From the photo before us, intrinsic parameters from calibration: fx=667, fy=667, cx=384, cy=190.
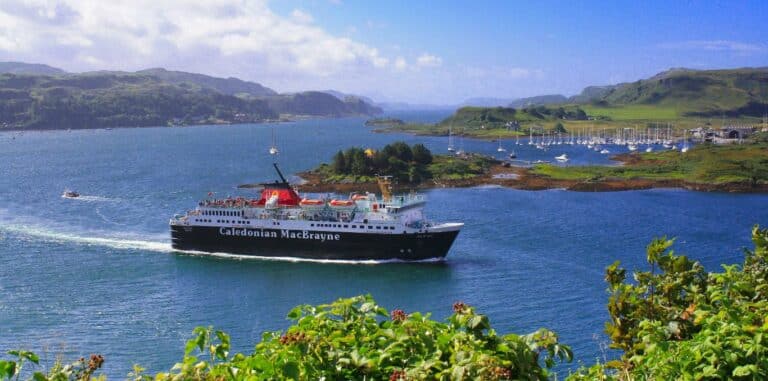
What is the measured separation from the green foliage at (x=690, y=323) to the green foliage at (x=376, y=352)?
1541 millimetres

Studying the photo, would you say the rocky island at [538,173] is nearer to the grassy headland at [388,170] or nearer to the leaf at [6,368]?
the grassy headland at [388,170]

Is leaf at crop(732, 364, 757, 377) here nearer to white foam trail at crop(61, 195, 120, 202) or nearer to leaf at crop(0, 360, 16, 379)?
leaf at crop(0, 360, 16, 379)

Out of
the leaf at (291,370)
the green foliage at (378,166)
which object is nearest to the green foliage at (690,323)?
the leaf at (291,370)

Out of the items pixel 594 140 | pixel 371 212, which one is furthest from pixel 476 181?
pixel 594 140

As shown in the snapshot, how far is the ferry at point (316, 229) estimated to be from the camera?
149 ft

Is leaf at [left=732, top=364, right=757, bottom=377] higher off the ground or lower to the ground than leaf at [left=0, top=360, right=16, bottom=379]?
lower

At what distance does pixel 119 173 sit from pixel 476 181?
168 feet

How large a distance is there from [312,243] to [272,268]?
3358 mm

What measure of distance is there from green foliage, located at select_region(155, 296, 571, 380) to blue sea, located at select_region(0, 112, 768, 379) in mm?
5800

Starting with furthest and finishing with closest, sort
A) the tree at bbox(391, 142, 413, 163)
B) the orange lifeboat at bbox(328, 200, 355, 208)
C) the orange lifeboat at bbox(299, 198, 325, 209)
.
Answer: the tree at bbox(391, 142, 413, 163)
the orange lifeboat at bbox(299, 198, 325, 209)
the orange lifeboat at bbox(328, 200, 355, 208)

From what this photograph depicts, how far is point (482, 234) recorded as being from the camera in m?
53.7

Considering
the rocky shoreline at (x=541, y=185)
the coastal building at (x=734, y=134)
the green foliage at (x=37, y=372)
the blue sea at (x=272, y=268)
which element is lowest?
the blue sea at (x=272, y=268)

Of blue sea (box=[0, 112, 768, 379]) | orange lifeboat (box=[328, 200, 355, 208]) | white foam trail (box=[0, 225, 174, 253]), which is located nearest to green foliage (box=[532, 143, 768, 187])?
blue sea (box=[0, 112, 768, 379])

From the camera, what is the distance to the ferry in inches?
1786
